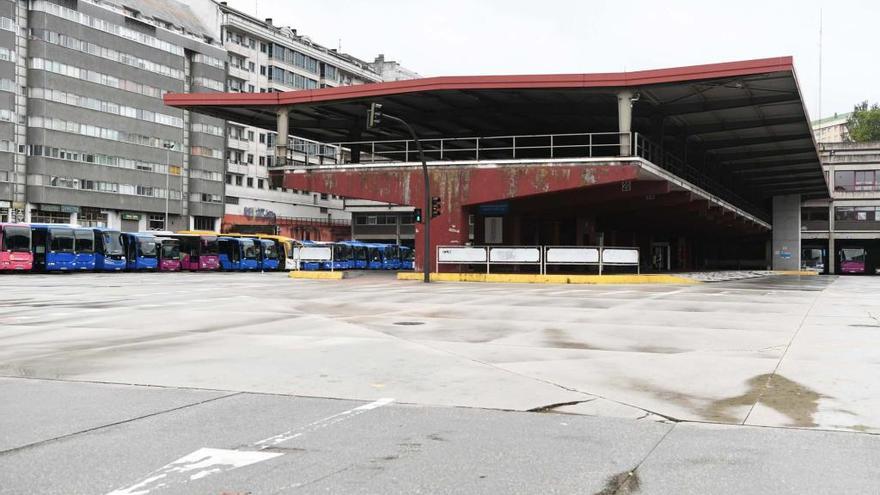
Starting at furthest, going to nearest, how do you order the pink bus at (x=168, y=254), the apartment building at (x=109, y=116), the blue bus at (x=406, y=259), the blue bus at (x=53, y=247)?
1. the blue bus at (x=406, y=259)
2. the apartment building at (x=109, y=116)
3. the pink bus at (x=168, y=254)
4. the blue bus at (x=53, y=247)

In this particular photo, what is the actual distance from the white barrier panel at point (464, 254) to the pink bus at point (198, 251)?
28.7 meters

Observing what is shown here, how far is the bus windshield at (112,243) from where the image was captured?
166ft

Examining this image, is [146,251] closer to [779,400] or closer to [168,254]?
[168,254]

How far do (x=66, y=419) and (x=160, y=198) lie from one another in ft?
277

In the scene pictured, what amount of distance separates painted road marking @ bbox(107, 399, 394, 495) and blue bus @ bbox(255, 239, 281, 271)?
58800mm

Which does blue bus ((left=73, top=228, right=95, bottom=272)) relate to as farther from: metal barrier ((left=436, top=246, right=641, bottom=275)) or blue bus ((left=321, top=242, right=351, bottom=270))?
metal barrier ((left=436, top=246, right=641, bottom=275))

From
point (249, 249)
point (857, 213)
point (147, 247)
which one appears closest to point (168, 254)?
point (147, 247)

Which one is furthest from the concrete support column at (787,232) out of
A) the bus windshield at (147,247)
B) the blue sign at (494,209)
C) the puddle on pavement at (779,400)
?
the puddle on pavement at (779,400)

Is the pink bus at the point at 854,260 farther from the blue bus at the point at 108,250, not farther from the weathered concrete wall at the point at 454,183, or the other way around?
the blue bus at the point at 108,250

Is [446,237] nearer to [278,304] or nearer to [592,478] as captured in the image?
[278,304]

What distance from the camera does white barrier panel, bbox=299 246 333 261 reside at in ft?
147

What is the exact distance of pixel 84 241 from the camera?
48.7 m

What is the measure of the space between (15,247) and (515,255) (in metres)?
29.1

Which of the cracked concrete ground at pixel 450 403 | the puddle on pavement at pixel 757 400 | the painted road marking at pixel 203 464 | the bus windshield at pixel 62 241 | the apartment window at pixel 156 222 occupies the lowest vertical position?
the puddle on pavement at pixel 757 400
